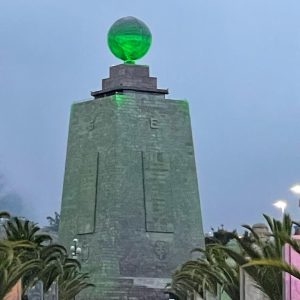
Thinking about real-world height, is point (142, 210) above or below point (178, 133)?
below

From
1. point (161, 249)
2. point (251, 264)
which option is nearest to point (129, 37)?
point (161, 249)

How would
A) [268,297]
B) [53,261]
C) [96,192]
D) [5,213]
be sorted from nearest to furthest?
[5,213] < [268,297] < [53,261] < [96,192]

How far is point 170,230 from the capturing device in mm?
57906

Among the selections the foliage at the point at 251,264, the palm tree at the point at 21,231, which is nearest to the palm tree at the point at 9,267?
the foliage at the point at 251,264

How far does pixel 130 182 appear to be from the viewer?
189 feet

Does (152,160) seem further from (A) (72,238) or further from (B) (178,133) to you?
(A) (72,238)

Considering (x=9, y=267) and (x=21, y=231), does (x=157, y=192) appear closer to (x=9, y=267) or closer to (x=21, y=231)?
(x=21, y=231)

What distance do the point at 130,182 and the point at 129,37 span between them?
24.5ft

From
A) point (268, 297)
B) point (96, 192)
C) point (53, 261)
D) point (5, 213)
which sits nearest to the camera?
point (5, 213)

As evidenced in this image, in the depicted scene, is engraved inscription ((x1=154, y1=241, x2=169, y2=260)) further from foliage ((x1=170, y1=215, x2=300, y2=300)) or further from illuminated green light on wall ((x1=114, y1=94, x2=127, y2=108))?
foliage ((x1=170, y1=215, x2=300, y2=300))

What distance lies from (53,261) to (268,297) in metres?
9.81

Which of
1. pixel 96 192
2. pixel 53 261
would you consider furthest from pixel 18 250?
pixel 96 192

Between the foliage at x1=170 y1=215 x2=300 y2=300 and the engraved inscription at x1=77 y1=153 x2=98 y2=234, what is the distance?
45.9 feet

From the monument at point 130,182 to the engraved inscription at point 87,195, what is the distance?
0.17ft
